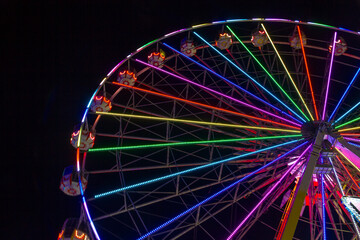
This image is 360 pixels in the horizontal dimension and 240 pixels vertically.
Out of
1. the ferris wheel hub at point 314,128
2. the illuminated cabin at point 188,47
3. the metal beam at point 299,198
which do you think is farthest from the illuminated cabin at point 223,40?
the metal beam at point 299,198

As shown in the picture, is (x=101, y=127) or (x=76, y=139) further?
(x=101, y=127)

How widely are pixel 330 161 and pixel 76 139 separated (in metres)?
6.51

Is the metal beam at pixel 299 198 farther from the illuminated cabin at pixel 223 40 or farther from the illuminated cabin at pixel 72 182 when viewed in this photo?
the illuminated cabin at pixel 223 40

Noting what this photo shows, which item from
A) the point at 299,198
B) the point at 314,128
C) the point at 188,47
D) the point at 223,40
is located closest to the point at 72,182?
the point at 299,198

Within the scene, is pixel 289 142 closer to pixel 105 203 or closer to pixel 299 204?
pixel 299 204

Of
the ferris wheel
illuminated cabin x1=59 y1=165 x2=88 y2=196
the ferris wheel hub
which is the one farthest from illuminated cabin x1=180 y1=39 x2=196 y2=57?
illuminated cabin x1=59 y1=165 x2=88 y2=196

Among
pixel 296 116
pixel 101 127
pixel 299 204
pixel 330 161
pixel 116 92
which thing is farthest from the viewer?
pixel 101 127

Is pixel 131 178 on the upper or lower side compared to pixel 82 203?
lower

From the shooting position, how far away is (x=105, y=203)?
1836cm

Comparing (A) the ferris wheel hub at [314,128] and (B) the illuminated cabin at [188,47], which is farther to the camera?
(B) the illuminated cabin at [188,47]

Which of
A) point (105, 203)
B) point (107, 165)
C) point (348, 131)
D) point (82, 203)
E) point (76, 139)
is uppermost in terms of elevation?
point (348, 131)

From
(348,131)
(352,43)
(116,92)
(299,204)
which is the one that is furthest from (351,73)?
(299,204)

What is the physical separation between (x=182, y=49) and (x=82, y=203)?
6.59 meters

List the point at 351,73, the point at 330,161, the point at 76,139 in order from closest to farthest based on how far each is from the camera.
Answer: the point at 330,161 < the point at 76,139 < the point at 351,73
